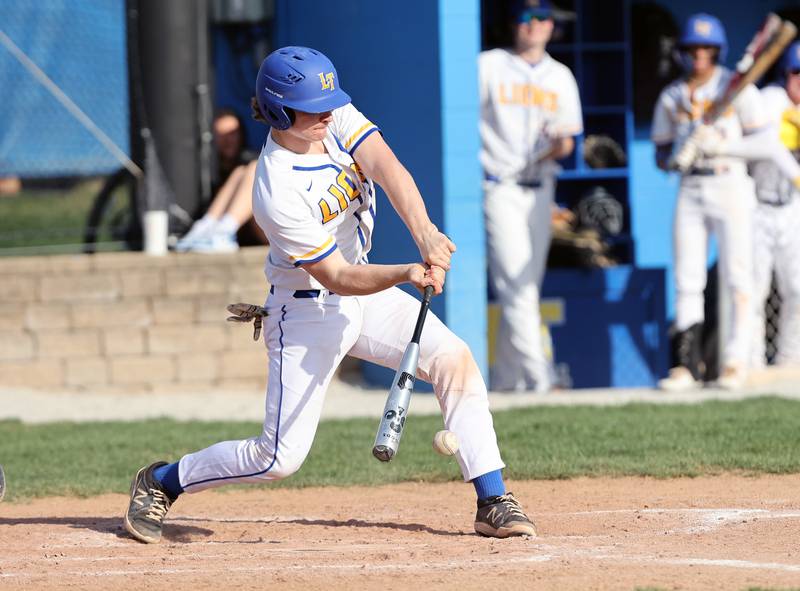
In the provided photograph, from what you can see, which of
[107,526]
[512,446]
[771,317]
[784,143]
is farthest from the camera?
[771,317]

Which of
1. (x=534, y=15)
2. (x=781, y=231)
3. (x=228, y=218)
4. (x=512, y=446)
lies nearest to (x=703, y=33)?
(x=534, y=15)

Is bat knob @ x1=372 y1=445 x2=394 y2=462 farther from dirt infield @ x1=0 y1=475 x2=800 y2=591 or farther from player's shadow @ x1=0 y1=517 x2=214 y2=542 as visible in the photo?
player's shadow @ x1=0 y1=517 x2=214 y2=542

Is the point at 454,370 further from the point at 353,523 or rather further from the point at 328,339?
the point at 353,523

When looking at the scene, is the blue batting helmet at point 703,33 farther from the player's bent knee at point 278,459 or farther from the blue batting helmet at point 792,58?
the player's bent knee at point 278,459

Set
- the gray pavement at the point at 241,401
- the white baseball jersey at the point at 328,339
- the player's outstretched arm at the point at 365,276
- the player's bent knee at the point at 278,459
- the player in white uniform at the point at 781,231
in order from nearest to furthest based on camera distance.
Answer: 1. the player's outstretched arm at the point at 365,276
2. the white baseball jersey at the point at 328,339
3. the player's bent knee at the point at 278,459
4. the gray pavement at the point at 241,401
5. the player in white uniform at the point at 781,231

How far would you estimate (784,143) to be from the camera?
10195 millimetres

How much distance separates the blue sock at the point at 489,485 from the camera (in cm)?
538

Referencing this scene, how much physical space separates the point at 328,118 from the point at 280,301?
0.71 m

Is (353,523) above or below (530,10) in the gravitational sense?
below

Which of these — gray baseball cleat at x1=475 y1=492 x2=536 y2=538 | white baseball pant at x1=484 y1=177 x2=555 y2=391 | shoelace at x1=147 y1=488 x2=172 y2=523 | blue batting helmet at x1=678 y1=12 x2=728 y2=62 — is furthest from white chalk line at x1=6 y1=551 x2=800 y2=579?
blue batting helmet at x1=678 y1=12 x2=728 y2=62

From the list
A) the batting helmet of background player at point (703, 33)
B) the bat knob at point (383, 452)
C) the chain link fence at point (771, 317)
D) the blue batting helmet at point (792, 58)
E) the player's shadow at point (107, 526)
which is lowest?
the chain link fence at point (771, 317)

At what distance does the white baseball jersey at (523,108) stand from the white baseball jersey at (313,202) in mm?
4389

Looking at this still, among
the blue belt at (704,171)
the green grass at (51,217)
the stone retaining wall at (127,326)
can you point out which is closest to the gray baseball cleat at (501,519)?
the blue belt at (704,171)

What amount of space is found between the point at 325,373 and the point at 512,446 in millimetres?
2410
